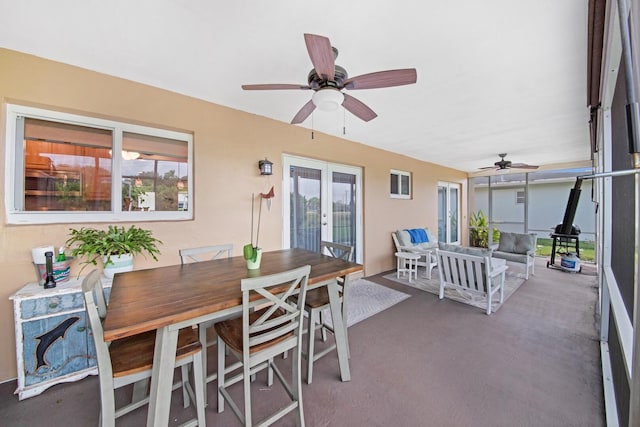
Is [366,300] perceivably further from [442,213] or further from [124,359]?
[442,213]

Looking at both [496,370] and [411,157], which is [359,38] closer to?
[496,370]

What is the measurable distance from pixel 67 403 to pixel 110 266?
96cm

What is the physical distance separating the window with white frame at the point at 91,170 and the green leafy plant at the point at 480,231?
7.90m

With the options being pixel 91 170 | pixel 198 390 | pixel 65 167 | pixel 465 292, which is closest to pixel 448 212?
pixel 465 292

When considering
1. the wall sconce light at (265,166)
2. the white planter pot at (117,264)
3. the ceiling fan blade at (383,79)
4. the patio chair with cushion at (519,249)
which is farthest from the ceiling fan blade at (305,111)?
the patio chair with cushion at (519,249)

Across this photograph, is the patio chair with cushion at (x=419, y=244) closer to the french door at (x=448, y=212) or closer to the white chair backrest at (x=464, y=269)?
the white chair backrest at (x=464, y=269)

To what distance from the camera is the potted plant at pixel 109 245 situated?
193 cm

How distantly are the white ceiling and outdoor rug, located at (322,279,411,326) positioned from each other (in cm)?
252

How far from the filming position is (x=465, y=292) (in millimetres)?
3617

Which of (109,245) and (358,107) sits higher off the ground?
(358,107)

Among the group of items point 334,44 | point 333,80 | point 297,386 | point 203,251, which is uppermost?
point 334,44

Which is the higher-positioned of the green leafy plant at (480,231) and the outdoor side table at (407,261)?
the green leafy plant at (480,231)

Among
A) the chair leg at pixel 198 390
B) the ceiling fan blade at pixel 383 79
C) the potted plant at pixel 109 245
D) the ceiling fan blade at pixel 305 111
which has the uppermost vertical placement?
the ceiling fan blade at pixel 305 111

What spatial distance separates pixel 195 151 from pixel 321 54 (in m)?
1.86
